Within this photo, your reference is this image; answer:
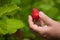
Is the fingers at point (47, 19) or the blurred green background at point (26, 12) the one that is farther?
the blurred green background at point (26, 12)

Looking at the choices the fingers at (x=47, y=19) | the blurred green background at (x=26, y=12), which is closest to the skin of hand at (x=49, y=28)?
the fingers at (x=47, y=19)

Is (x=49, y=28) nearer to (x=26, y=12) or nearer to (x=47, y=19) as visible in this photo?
(x=47, y=19)

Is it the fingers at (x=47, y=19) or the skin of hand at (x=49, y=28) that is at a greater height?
the fingers at (x=47, y=19)

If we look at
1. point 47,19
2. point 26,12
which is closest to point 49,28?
point 47,19

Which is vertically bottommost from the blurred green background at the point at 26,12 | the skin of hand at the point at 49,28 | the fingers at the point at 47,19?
the skin of hand at the point at 49,28

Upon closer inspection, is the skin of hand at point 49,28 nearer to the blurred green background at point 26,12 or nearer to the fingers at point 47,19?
the fingers at point 47,19

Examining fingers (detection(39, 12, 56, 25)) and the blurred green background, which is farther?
the blurred green background

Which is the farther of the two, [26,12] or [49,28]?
[26,12]

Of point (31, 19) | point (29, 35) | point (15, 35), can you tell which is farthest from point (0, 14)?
point (29, 35)

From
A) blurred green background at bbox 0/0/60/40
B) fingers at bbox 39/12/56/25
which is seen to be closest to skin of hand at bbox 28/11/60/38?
fingers at bbox 39/12/56/25

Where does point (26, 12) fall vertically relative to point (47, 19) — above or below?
above

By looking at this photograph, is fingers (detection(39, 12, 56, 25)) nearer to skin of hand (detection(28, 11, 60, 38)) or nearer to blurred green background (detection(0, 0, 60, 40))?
skin of hand (detection(28, 11, 60, 38))

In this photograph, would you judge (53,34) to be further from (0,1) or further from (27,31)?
(27,31)
